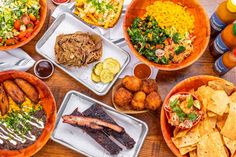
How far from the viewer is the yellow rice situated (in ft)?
9.66

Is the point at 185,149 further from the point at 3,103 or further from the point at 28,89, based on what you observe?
the point at 3,103

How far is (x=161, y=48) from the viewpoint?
2.90 meters

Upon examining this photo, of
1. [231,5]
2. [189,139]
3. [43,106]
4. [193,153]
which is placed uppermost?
[231,5]

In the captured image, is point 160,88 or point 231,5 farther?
point 160,88

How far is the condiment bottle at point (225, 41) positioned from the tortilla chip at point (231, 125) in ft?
1.39

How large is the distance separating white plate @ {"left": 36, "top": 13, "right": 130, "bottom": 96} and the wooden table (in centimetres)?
7

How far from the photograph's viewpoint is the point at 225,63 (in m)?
2.82

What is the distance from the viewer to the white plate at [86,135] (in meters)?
2.84

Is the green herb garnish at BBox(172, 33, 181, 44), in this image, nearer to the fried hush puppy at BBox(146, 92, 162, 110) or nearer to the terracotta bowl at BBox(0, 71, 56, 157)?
the fried hush puppy at BBox(146, 92, 162, 110)

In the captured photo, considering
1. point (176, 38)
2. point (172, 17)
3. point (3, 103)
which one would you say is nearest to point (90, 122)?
point (3, 103)

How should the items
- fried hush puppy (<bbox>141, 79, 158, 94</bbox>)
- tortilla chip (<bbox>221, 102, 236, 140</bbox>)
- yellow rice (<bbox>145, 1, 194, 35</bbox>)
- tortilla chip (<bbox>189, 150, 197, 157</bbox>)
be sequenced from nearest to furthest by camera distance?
1. tortilla chip (<bbox>221, 102, 236, 140</bbox>)
2. tortilla chip (<bbox>189, 150, 197, 157</bbox>)
3. fried hush puppy (<bbox>141, 79, 158, 94</bbox>)
4. yellow rice (<bbox>145, 1, 194, 35</bbox>)

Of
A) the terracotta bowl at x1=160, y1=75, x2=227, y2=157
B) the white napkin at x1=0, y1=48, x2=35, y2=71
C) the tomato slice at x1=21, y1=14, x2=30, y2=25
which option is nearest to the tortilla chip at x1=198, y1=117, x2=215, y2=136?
the terracotta bowl at x1=160, y1=75, x2=227, y2=157

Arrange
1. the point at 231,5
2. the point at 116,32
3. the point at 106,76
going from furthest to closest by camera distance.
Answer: the point at 116,32
the point at 106,76
the point at 231,5

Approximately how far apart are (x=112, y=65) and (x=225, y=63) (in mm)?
771
